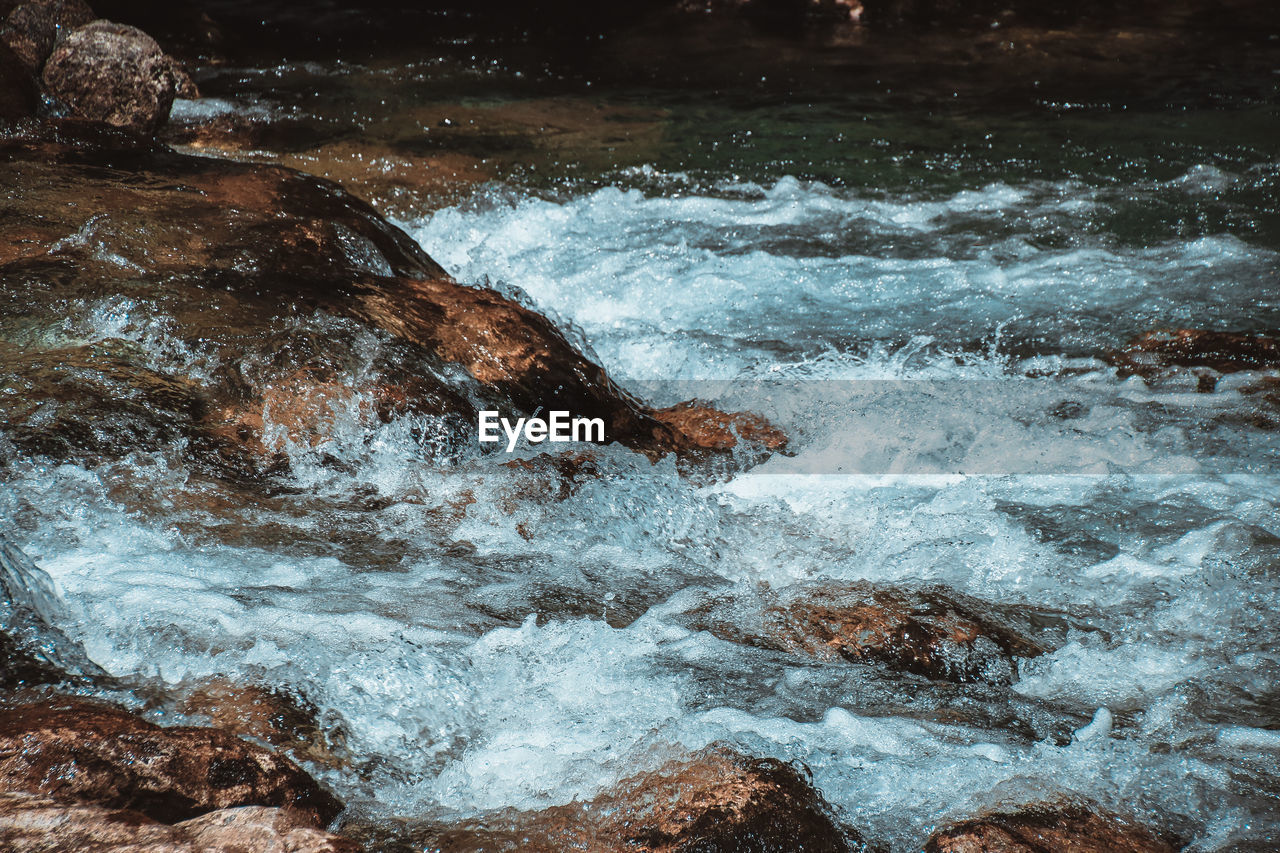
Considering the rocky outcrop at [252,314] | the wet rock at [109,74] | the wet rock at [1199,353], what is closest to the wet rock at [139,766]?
the rocky outcrop at [252,314]

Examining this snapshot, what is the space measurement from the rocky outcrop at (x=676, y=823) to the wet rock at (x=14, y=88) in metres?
5.03

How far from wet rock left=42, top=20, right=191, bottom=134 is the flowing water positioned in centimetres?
204

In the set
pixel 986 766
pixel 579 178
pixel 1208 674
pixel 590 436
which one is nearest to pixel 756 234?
pixel 579 178

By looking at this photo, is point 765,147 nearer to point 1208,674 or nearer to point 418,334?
point 418,334

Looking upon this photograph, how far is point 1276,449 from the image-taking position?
3.69m

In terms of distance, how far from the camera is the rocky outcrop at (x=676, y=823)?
1739 millimetres

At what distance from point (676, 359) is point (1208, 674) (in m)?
2.63

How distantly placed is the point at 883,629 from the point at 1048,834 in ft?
2.79

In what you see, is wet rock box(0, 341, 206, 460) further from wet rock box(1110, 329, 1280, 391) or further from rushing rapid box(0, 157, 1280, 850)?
wet rock box(1110, 329, 1280, 391)

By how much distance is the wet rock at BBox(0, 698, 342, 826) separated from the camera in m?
1.58

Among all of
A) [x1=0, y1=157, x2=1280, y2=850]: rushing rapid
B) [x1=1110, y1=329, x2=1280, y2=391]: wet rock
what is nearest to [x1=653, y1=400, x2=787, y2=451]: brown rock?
[x1=0, y1=157, x2=1280, y2=850]: rushing rapid

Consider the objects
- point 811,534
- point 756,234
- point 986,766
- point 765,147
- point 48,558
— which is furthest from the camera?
point 765,147

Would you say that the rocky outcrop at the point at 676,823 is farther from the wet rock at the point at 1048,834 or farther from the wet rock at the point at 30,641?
the wet rock at the point at 30,641

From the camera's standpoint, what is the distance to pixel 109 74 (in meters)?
6.29
